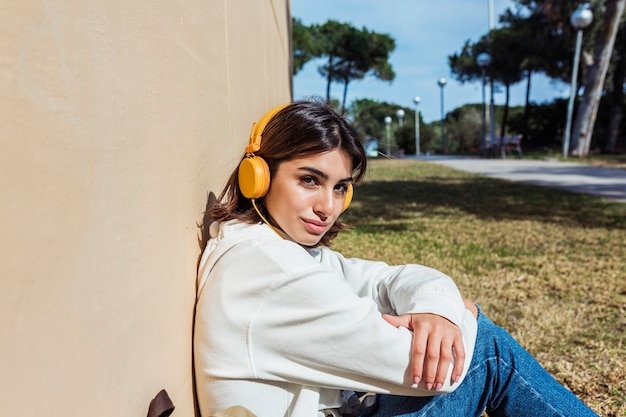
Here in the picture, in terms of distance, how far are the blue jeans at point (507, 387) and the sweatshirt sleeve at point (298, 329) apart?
1.10 ft

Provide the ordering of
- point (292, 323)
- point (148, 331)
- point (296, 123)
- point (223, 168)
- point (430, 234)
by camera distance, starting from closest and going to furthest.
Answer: point (148, 331) < point (292, 323) < point (296, 123) < point (223, 168) < point (430, 234)

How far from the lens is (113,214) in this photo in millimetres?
815

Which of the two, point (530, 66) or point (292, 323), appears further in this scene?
point (530, 66)

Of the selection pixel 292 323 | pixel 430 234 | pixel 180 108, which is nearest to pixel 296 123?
pixel 180 108

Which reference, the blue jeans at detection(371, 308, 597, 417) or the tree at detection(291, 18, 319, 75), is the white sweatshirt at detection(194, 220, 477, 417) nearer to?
the blue jeans at detection(371, 308, 597, 417)

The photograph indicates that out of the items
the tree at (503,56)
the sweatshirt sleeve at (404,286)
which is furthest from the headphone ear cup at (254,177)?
the tree at (503,56)

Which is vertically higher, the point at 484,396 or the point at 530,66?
the point at 530,66

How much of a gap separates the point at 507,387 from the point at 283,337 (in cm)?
74

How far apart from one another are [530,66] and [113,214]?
3073 centimetres

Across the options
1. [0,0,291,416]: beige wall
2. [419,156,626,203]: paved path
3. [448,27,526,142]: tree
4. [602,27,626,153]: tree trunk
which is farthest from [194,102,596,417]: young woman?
[448,27,526,142]: tree

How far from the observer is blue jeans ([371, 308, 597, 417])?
4.91 ft

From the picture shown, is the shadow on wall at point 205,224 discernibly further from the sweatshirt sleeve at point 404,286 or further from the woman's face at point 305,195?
the sweatshirt sleeve at point 404,286

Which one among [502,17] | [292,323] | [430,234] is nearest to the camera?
[292,323]

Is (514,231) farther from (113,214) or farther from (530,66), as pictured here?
(530,66)
